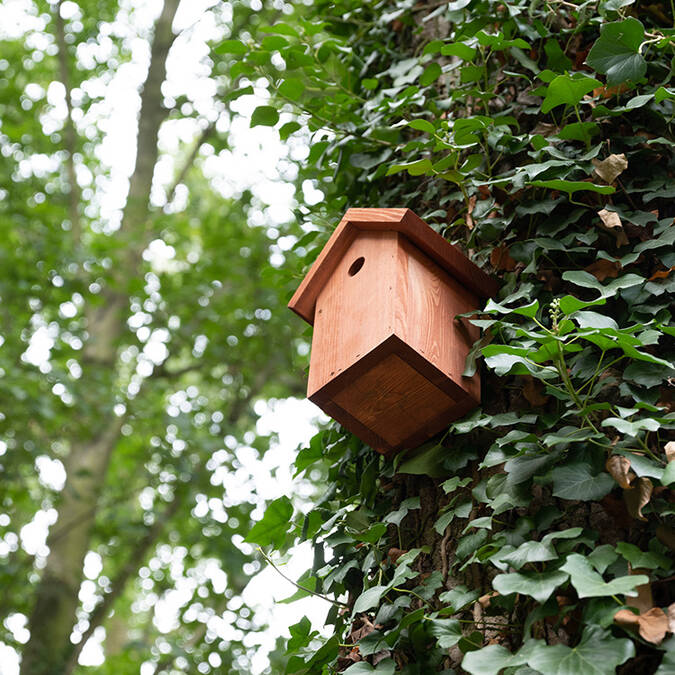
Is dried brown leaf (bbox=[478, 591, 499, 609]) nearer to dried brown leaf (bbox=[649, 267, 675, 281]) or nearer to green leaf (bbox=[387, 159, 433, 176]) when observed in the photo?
dried brown leaf (bbox=[649, 267, 675, 281])

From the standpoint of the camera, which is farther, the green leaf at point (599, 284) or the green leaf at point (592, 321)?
the green leaf at point (599, 284)

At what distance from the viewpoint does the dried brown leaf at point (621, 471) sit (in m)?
1.35

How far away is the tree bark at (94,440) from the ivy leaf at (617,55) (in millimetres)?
3983

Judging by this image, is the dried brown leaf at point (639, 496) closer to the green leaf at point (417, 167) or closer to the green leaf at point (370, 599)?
the green leaf at point (370, 599)

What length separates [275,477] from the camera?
5688mm

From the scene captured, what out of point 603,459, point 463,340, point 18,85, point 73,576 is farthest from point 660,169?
point 18,85

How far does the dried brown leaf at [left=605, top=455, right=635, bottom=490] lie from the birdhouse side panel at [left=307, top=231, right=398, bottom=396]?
493 mm

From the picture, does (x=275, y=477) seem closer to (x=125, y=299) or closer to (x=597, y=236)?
(x=125, y=299)

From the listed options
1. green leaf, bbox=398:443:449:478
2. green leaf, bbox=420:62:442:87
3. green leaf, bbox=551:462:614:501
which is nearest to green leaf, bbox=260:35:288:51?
green leaf, bbox=420:62:442:87

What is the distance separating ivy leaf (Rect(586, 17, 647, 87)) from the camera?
1.71 meters

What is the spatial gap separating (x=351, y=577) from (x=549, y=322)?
2.22 feet

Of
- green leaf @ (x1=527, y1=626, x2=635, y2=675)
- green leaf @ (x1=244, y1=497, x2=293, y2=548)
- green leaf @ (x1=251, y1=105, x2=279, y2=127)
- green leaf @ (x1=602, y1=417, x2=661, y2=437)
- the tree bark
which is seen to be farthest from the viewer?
the tree bark

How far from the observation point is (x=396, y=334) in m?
1.64

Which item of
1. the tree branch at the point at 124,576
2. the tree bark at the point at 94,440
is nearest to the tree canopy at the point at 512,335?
the tree bark at the point at 94,440
